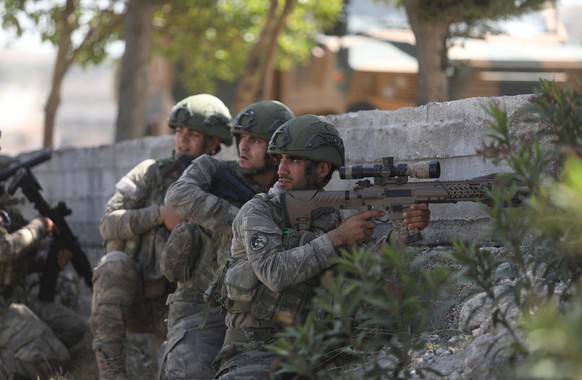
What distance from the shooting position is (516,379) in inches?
135

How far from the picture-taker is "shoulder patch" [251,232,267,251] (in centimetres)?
491

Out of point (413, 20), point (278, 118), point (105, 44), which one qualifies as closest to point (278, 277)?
point (278, 118)

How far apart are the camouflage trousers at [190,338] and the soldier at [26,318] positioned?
1441 millimetres

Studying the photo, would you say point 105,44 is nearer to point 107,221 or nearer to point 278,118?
point 107,221

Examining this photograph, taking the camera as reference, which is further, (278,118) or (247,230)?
(278,118)

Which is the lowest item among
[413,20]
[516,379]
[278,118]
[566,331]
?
[516,379]

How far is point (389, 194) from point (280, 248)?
51 centimetres

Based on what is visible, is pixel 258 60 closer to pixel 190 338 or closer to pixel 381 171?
pixel 190 338

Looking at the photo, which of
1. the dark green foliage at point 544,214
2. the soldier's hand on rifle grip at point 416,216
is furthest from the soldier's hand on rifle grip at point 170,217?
the dark green foliage at point 544,214

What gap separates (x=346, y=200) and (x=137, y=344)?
336cm

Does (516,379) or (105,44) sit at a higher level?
(105,44)

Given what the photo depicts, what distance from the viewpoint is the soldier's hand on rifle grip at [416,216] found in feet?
16.0

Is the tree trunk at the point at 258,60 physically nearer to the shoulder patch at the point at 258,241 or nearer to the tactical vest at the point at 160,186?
the tactical vest at the point at 160,186

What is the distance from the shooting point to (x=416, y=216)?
16.0 ft
